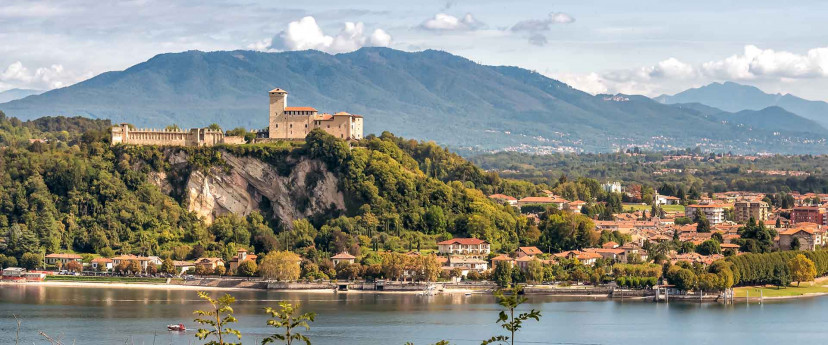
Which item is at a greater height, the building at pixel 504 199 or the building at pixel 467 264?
the building at pixel 504 199

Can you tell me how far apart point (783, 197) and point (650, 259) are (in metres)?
36.5

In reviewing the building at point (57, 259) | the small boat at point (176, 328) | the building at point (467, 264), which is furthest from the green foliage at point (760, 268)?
the building at point (57, 259)

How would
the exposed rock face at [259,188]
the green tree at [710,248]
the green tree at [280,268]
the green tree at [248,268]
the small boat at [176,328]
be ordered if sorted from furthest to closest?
the exposed rock face at [259,188] → the green tree at [710,248] → the green tree at [248,268] → the green tree at [280,268] → the small boat at [176,328]

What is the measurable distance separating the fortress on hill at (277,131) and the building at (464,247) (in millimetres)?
9978

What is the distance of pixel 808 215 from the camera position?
84.4m

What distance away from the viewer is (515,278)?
2343 inches

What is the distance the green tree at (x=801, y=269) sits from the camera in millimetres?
60250

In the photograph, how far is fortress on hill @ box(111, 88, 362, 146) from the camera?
7238 cm

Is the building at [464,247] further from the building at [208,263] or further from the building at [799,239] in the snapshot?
the building at [799,239]

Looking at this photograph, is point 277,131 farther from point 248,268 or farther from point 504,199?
point 504,199

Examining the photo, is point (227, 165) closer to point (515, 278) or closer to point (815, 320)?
point (515, 278)

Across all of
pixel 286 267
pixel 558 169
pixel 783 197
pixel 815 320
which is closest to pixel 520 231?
pixel 286 267

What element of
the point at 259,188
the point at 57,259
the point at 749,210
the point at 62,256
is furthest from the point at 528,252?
the point at 749,210

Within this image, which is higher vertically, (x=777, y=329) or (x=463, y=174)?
(x=463, y=174)
